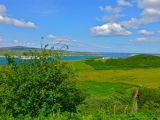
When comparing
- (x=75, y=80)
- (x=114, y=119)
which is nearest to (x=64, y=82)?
(x=75, y=80)

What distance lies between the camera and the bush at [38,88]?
27375 millimetres

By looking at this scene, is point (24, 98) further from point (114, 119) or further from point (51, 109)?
point (114, 119)

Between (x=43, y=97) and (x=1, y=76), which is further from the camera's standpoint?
(x=1, y=76)

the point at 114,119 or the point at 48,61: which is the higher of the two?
the point at 48,61

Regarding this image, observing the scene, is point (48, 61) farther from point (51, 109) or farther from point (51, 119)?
point (51, 119)

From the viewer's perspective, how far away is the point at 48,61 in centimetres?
3041

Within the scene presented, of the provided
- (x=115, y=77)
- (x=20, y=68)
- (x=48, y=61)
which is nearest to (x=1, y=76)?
(x=20, y=68)

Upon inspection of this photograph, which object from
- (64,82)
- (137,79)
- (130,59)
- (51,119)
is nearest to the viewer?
(51,119)

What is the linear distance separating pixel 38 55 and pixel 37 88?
339cm

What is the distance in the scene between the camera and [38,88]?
1110 inches

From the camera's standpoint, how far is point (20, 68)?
29594 millimetres

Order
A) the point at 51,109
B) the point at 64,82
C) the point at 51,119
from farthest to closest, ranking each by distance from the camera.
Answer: the point at 64,82 < the point at 51,109 < the point at 51,119

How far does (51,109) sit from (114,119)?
5.78 meters

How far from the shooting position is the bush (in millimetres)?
27375
